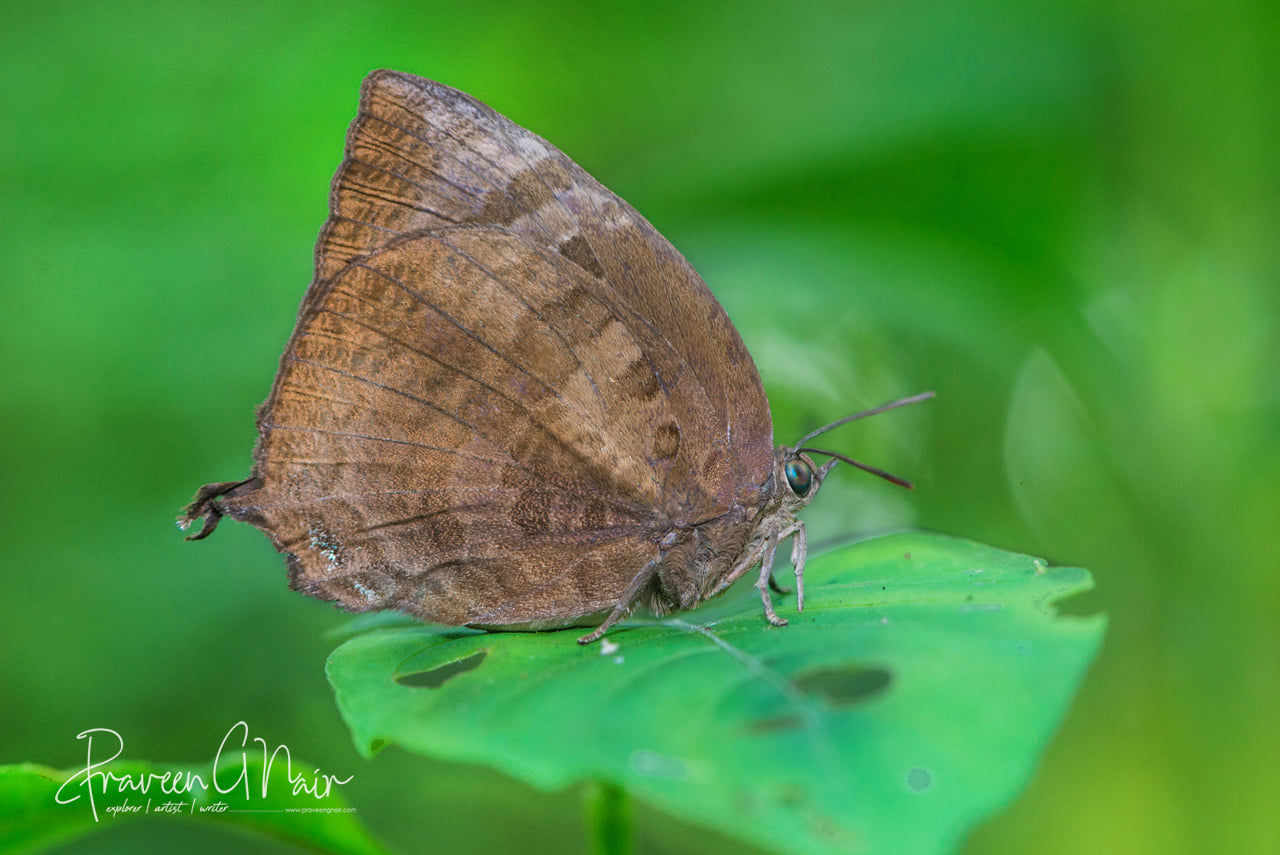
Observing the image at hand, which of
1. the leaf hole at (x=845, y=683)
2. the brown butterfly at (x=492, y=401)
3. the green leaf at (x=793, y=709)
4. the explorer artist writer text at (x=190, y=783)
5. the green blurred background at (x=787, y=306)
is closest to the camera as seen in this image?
the green leaf at (x=793, y=709)

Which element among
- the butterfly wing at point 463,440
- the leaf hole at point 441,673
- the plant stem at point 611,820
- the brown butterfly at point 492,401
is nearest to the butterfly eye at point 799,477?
the brown butterfly at point 492,401

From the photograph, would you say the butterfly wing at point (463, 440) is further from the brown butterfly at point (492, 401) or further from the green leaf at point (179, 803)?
the green leaf at point (179, 803)

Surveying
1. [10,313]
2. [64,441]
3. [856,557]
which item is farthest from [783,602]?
[10,313]

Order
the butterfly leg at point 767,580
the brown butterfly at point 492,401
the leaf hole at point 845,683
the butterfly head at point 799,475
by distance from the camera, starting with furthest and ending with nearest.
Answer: the butterfly head at point 799,475
the brown butterfly at point 492,401
the butterfly leg at point 767,580
the leaf hole at point 845,683

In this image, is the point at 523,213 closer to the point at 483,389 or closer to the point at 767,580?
the point at 483,389

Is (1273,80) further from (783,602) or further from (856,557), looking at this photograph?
(783,602)

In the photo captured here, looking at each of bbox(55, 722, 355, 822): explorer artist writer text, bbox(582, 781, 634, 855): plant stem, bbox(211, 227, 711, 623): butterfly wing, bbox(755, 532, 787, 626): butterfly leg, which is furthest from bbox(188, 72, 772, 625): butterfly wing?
bbox(582, 781, 634, 855): plant stem
